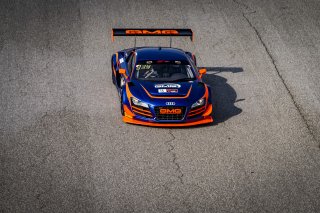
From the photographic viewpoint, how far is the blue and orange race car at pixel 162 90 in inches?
381

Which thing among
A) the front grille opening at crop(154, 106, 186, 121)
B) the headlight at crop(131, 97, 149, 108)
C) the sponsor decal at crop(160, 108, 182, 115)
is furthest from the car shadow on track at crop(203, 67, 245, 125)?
the headlight at crop(131, 97, 149, 108)

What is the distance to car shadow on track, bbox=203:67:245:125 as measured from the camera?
10.8 m

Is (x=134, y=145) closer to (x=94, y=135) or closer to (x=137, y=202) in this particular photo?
(x=94, y=135)

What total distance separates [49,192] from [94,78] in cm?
555

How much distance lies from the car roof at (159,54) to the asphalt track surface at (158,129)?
1231mm

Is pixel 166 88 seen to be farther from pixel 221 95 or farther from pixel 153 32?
pixel 153 32

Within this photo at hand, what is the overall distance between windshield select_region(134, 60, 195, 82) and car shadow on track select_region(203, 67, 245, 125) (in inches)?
41.9

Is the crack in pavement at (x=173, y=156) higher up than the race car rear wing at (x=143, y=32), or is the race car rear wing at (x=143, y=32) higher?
the race car rear wing at (x=143, y=32)

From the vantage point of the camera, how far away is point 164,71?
1081cm

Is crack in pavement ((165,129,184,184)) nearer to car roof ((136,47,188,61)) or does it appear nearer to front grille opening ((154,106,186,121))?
front grille opening ((154,106,186,121))

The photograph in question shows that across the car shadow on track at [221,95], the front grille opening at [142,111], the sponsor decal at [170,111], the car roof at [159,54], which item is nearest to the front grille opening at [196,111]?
the sponsor decal at [170,111]

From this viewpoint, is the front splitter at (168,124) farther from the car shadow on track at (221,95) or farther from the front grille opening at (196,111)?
the car shadow on track at (221,95)

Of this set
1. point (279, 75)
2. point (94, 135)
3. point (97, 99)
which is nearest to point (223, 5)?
point (279, 75)

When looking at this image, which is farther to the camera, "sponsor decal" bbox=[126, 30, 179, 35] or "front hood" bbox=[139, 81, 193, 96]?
"sponsor decal" bbox=[126, 30, 179, 35]
